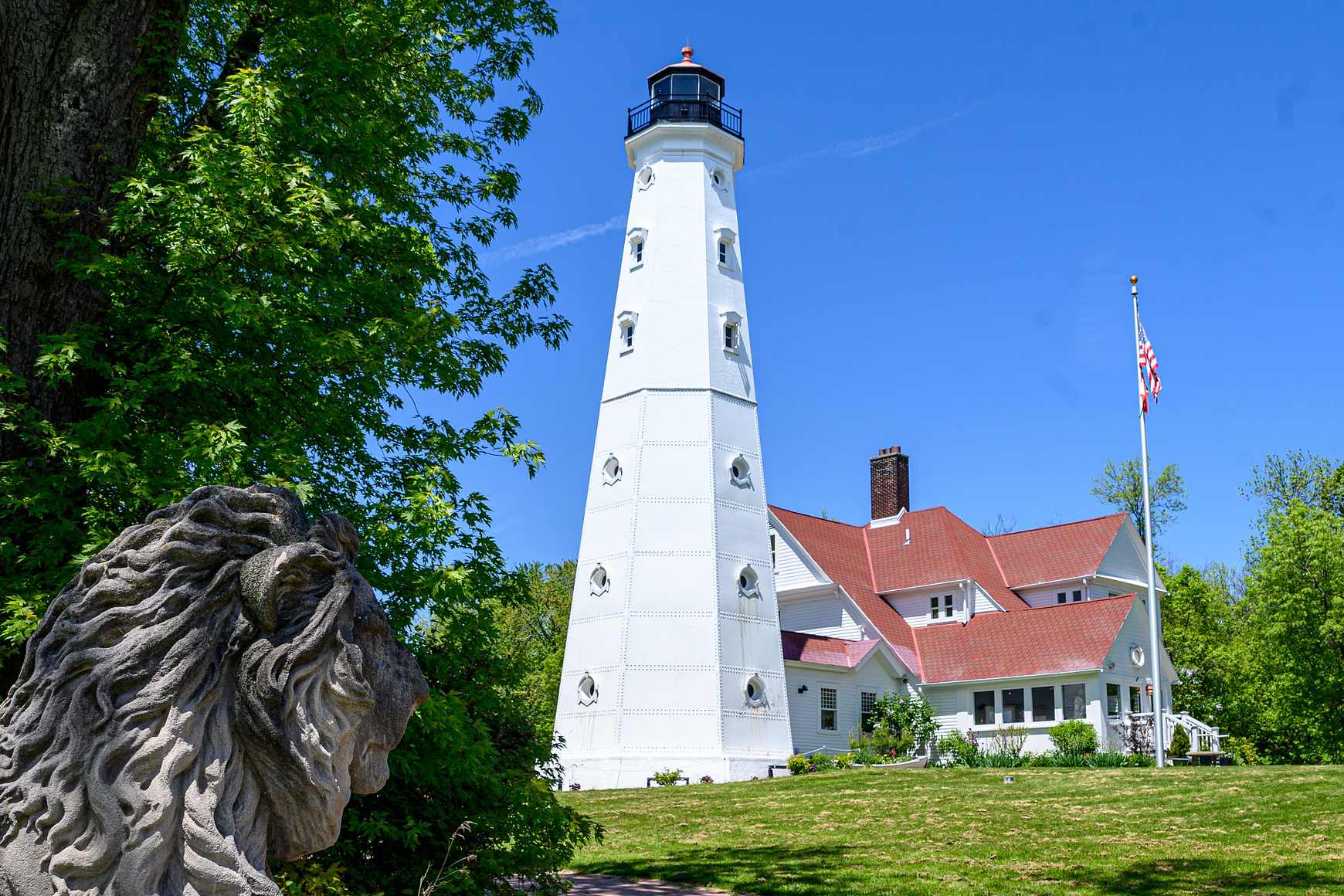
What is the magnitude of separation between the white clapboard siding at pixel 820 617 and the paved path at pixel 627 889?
1009 inches

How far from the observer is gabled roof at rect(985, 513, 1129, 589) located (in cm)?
4141

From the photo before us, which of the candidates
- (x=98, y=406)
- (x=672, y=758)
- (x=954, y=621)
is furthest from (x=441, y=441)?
(x=954, y=621)

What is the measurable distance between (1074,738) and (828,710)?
291 inches

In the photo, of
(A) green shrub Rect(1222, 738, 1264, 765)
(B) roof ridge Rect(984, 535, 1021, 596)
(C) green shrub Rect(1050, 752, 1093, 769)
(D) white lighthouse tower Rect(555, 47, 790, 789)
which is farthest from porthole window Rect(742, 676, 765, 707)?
(A) green shrub Rect(1222, 738, 1264, 765)

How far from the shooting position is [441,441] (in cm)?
913

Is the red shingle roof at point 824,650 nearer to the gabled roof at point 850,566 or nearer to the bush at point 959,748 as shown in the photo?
the gabled roof at point 850,566

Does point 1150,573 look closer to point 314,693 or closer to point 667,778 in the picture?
point 667,778

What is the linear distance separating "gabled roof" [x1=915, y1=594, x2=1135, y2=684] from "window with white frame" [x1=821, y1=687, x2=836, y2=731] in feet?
14.0

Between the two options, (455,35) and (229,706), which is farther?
(455,35)

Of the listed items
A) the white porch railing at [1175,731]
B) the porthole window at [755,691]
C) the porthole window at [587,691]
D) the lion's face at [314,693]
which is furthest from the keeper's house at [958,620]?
the lion's face at [314,693]

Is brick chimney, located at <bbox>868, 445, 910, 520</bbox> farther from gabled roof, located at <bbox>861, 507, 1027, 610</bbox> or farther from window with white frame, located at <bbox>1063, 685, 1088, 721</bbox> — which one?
window with white frame, located at <bbox>1063, 685, 1088, 721</bbox>

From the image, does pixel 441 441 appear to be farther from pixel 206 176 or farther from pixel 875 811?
pixel 875 811

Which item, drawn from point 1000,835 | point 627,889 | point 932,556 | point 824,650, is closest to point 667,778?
point 824,650

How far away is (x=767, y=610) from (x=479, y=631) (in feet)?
74.5
